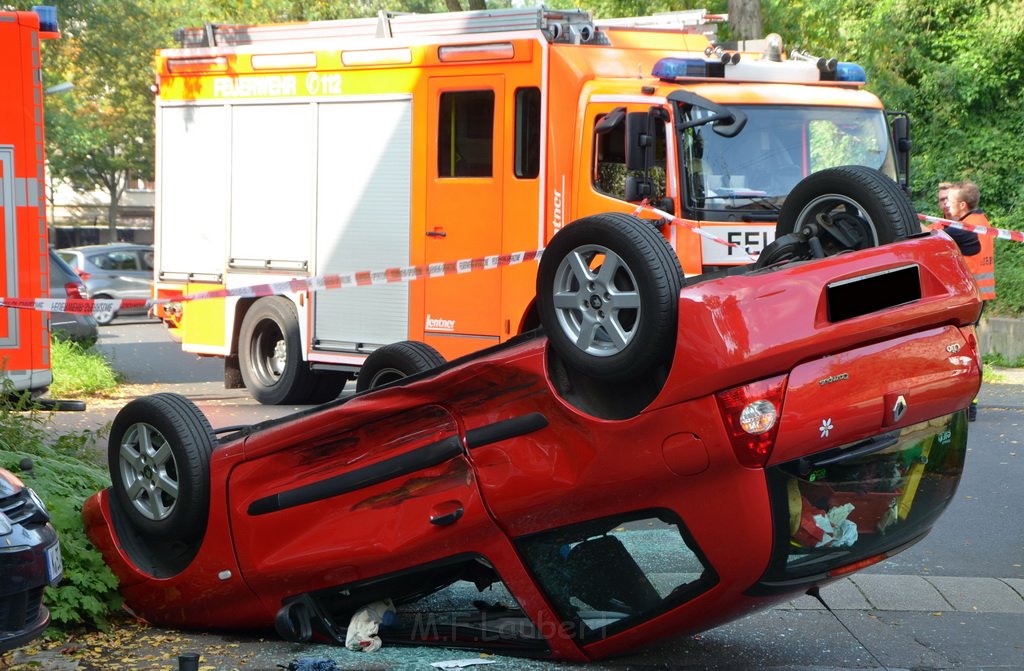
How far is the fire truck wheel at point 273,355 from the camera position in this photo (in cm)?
1347

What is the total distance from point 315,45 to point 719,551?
31.9 feet

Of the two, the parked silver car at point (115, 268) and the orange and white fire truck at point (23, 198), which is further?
the parked silver car at point (115, 268)

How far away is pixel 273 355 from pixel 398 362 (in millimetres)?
8214

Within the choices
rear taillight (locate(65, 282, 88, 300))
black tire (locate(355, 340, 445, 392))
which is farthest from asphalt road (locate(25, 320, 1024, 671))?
rear taillight (locate(65, 282, 88, 300))

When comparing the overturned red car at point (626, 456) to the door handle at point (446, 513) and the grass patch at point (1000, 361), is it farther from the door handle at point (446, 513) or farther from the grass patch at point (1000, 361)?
the grass patch at point (1000, 361)

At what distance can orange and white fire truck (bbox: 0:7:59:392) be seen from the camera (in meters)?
10.5

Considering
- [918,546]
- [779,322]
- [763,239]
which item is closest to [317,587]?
[779,322]

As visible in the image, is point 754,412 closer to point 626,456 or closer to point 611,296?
point 626,456

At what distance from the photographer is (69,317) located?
1584 cm

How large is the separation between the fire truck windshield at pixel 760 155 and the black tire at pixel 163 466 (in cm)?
583

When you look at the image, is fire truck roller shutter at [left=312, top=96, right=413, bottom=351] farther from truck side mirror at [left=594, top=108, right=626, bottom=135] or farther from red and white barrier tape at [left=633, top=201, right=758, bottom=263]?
red and white barrier tape at [left=633, top=201, right=758, bottom=263]

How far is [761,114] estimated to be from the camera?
10859 millimetres

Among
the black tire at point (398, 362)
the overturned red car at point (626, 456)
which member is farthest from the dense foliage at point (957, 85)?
the overturned red car at point (626, 456)

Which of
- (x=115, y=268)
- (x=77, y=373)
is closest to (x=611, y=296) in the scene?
(x=77, y=373)
